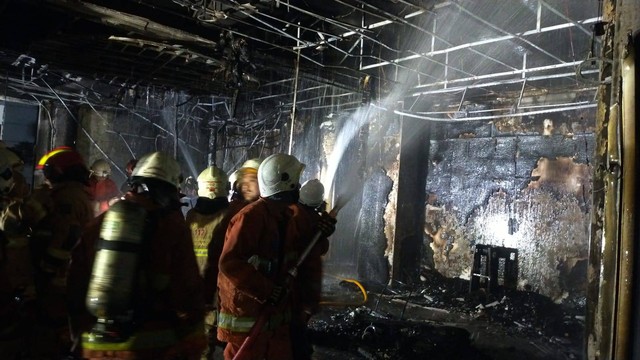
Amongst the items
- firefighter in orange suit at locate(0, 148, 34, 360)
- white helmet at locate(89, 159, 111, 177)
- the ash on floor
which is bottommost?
the ash on floor

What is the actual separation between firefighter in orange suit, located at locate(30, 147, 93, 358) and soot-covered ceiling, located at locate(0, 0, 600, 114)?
2.81 m

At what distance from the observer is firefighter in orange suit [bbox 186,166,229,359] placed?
4797 millimetres

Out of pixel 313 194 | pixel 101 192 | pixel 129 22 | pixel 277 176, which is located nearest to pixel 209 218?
pixel 313 194

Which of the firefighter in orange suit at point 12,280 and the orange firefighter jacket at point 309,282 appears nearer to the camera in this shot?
the firefighter in orange suit at point 12,280

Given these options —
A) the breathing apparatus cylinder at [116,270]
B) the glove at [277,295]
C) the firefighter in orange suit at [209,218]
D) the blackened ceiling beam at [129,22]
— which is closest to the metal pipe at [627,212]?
the glove at [277,295]

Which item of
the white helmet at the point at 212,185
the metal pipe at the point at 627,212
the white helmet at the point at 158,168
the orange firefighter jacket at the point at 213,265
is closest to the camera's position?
the metal pipe at the point at 627,212

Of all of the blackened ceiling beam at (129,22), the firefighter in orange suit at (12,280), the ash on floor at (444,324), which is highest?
the blackened ceiling beam at (129,22)

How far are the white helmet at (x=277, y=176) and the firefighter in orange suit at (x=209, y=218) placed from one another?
145cm

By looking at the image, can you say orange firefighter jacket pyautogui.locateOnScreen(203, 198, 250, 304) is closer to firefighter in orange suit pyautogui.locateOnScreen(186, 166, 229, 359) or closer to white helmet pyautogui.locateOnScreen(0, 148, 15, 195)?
firefighter in orange suit pyautogui.locateOnScreen(186, 166, 229, 359)

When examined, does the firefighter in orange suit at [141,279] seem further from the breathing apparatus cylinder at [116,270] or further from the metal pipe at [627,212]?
the metal pipe at [627,212]

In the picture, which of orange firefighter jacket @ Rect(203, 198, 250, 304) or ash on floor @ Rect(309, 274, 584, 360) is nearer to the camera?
orange firefighter jacket @ Rect(203, 198, 250, 304)

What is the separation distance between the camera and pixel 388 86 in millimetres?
9789

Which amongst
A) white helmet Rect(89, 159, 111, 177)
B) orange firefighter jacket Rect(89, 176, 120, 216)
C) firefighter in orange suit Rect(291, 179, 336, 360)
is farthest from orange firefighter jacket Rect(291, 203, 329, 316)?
white helmet Rect(89, 159, 111, 177)

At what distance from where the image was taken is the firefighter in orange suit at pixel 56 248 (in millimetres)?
3836
